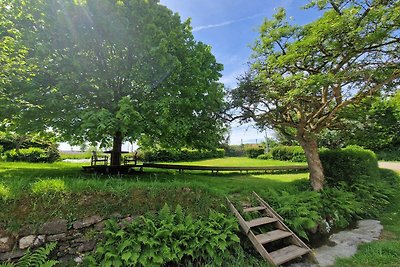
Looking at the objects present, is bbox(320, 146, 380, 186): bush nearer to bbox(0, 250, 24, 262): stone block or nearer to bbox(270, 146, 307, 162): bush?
bbox(0, 250, 24, 262): stone block

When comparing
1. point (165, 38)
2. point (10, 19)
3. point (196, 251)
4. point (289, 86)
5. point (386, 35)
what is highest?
point (10, 19)

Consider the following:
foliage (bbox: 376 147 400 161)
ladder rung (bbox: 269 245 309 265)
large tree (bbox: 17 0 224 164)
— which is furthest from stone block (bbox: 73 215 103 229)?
foliage (bbox: 376 147 400 161)

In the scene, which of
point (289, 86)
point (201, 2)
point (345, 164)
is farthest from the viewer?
point (345, 164)

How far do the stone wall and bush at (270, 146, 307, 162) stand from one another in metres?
21.4

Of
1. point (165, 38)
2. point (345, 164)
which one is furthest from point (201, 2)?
point (345, 164)

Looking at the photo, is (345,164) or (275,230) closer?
(275,230)

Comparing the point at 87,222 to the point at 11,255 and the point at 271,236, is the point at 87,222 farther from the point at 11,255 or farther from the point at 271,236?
the point at 271,236

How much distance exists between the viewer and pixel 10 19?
24.8 feet

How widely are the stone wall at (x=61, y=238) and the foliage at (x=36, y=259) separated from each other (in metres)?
0.16

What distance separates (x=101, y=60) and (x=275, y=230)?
8040mm

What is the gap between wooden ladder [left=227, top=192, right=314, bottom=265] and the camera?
5.09 m

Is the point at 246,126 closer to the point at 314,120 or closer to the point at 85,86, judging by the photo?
the point at 314,120

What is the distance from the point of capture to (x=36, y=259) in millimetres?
4223

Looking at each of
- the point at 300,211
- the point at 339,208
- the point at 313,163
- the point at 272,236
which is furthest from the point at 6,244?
the point at 313,163
